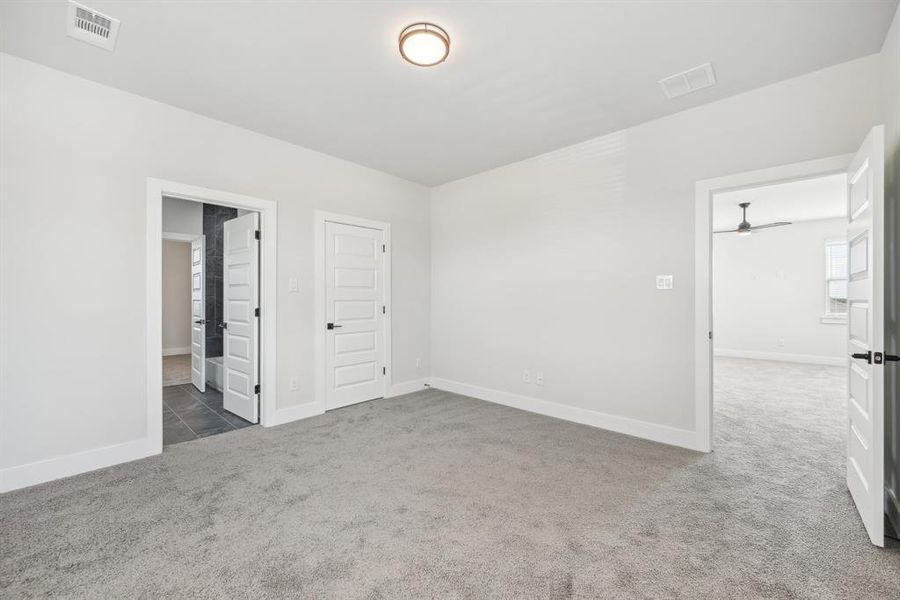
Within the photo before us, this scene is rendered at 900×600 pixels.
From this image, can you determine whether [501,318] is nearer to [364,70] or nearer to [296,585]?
[364,70]

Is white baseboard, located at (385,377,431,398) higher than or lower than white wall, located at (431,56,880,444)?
lower

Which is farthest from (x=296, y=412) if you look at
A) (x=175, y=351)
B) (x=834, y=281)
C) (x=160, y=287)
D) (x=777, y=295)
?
(x=834, y=281)

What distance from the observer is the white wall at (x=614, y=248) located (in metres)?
2.79

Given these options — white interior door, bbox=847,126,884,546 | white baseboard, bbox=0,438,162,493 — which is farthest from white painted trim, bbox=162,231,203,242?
white interior door, bbox=847,126,884,546

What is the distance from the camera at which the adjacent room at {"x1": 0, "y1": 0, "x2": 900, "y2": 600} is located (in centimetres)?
190

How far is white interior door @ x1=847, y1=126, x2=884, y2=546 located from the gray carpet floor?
0.83 feet

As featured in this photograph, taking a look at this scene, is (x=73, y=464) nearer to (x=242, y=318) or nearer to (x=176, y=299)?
(x=242, y=318)

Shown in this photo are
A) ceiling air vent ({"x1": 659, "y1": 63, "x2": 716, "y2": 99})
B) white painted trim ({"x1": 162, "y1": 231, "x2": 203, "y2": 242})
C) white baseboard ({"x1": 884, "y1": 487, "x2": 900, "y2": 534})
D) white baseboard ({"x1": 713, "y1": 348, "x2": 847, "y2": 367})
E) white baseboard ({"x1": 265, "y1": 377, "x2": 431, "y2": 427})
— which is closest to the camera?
white baseboard ({"x1": 884, "y1": 487, "x2": 900, "y2": 534})

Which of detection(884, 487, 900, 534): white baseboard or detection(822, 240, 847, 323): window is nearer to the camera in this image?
detection(884, 487, 900, 534): white baseboard

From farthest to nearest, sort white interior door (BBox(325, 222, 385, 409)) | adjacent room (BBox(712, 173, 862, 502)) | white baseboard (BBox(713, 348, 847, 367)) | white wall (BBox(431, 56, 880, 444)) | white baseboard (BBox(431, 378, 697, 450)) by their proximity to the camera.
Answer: white baseboard (BBox(713, 348, 847, 367)), adjacent room (BBox(712, 173, 862, 502)), white interior door (BBox(325, 222, 385, 409)), white baseboard (BBox(431, 378, 697, 450)), white wall (BBox(431, 56, 880, 444))

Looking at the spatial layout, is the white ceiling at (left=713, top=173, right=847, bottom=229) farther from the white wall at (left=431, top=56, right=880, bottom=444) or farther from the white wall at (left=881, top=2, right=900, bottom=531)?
the white wall at (left=881, top=2, right=900, bottom=531)

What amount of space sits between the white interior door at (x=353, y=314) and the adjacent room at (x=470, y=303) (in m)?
0.04

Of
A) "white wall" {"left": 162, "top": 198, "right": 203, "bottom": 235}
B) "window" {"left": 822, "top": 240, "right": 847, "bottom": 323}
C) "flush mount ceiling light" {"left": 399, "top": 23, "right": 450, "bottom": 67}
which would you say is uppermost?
"flush mount ceiling light" {"left": 399, "top": 23, "right": 450, "bottom": 67}

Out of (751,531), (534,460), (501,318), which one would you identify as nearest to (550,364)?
(501,318)
